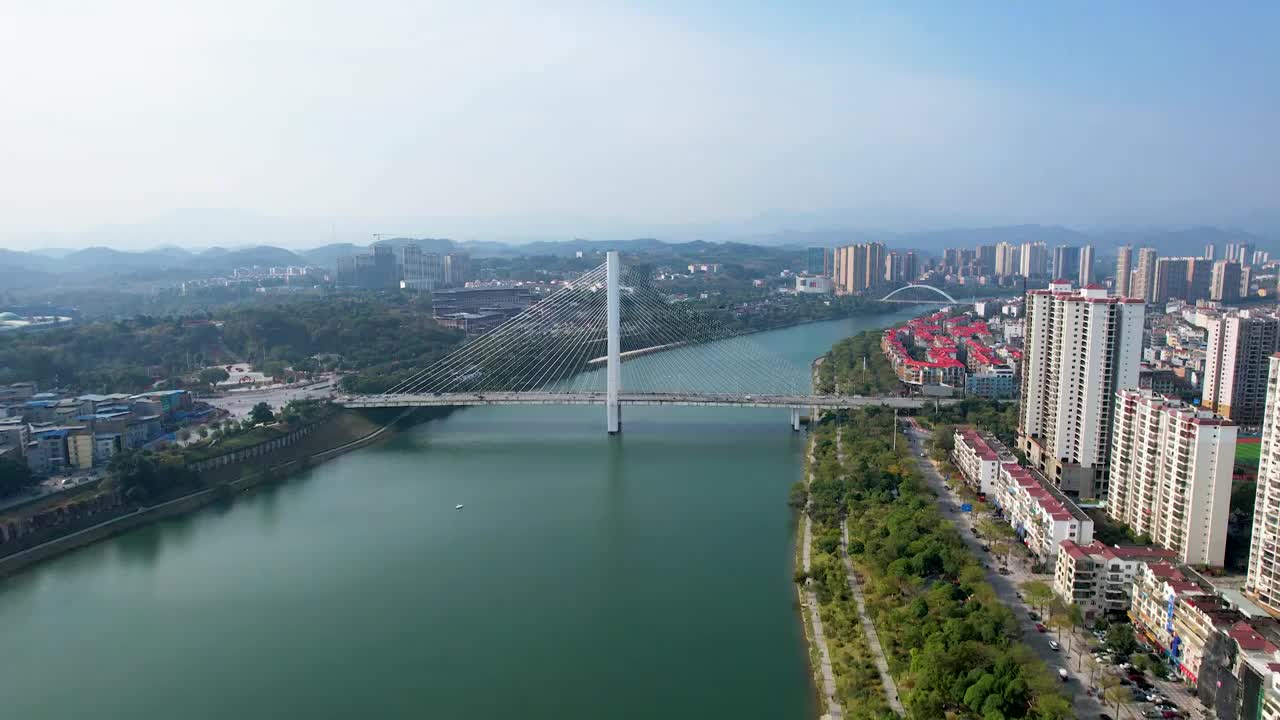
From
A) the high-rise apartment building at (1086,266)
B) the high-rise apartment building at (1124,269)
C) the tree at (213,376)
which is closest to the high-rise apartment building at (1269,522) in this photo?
the tree at (213,376)

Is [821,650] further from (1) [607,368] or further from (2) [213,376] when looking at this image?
(2) [213,376]

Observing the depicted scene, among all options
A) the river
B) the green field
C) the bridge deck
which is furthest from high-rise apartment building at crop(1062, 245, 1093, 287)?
the river

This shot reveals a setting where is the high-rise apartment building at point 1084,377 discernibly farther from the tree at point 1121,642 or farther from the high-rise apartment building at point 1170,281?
the high-rise apartment building at point 1170,281

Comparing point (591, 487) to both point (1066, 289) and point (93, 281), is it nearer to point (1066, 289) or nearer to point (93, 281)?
point (1066, 289)

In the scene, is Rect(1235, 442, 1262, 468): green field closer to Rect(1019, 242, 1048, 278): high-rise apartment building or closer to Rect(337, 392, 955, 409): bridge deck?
Rect(337, 392, 955, 409): bridge deck

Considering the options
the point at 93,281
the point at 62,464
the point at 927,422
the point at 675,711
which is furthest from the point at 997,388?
the point at 93,281

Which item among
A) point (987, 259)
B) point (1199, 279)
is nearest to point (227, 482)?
point (1199, 279)
